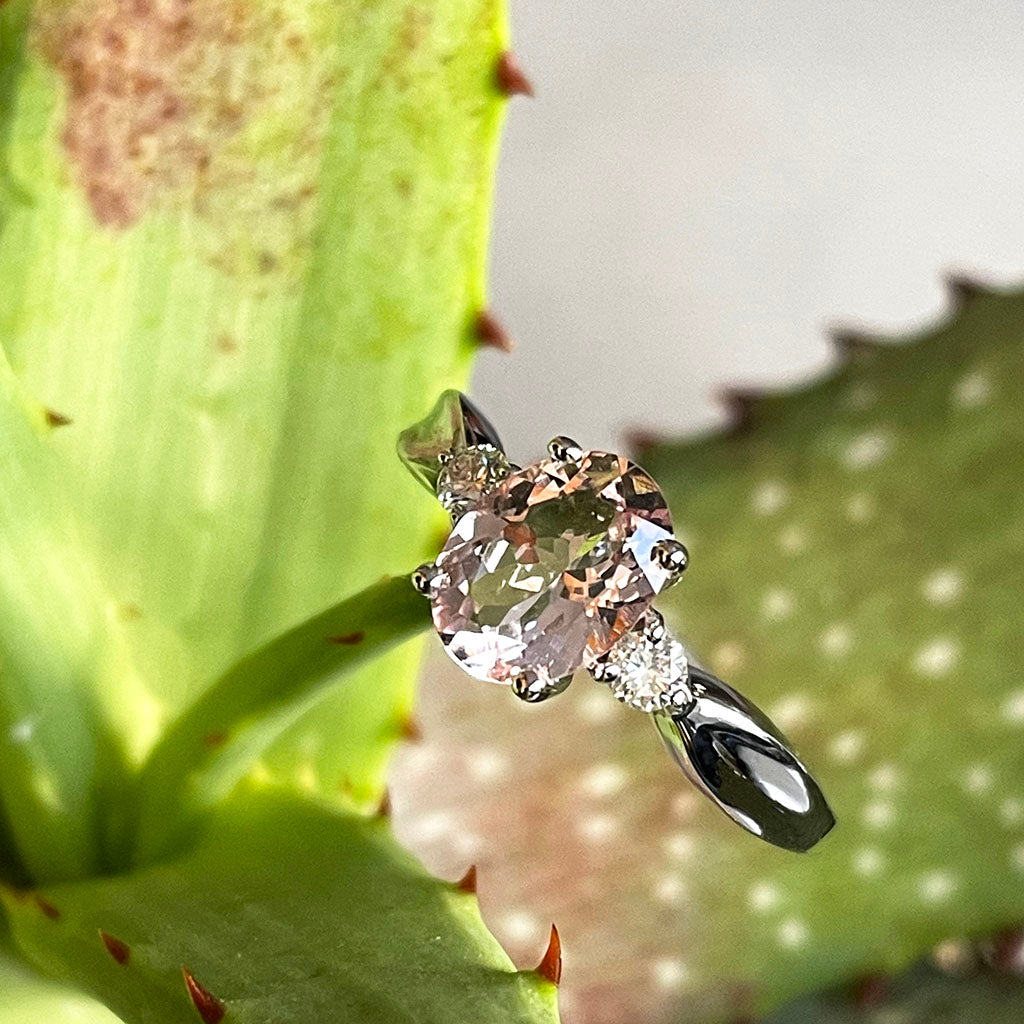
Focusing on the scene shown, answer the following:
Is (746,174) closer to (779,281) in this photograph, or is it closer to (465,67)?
(779,281)

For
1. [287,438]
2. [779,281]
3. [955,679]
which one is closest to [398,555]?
[287,438]

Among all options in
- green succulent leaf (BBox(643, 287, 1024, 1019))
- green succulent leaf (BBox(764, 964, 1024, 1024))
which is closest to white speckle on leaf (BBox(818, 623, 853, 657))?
green succulent leaf (BBox(643, 287, 1024, 1019))

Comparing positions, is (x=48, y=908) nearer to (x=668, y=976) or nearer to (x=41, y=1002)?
(x=41, y=1002)

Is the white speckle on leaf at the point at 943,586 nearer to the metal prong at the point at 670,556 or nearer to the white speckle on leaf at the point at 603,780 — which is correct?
the white speckle on leaf at the point at 603,780

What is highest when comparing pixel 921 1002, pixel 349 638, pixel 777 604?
pixel 349 638

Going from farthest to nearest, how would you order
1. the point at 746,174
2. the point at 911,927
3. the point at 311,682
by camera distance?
1. the point at 746,174
2. the point at 911,927
3. the point at 311,682

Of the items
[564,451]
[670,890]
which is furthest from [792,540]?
[564,451]
